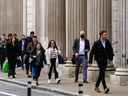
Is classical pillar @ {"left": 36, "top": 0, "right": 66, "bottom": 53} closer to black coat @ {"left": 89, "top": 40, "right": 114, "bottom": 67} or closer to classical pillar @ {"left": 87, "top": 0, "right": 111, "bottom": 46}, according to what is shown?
classical pillar @ {"left": 87, "top": 0, "right": 111, "bottom": 46}

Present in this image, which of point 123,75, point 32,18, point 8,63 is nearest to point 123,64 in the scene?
point 123,75

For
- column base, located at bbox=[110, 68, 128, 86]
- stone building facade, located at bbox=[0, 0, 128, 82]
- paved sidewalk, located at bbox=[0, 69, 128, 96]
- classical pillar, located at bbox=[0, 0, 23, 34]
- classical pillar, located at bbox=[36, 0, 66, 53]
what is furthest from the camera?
classical pillar, located at bbox=[0, 0, 23, 34]

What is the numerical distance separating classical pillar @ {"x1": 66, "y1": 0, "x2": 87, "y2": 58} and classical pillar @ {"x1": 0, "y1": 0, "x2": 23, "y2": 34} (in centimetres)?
1056

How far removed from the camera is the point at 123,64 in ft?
72.9

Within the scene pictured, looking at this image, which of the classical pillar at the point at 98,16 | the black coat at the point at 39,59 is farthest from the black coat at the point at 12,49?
the classical pillar at the point at 98,16

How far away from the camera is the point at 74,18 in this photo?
26375mm

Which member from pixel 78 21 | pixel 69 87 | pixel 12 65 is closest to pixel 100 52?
pixel 69 87

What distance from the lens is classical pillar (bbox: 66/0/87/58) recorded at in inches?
1040

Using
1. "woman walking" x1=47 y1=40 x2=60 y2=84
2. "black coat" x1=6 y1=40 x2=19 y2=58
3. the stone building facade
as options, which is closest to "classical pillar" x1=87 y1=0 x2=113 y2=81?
the stone building facade

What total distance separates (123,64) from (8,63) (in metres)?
7.11

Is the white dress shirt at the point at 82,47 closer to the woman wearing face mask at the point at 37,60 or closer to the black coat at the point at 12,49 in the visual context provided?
the woman wearing face mask at the point at 37,60

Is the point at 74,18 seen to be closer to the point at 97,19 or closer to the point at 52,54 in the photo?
the point at 97,19

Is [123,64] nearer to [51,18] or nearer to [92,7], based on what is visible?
[92,7]

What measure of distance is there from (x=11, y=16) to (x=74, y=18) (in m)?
12.2
